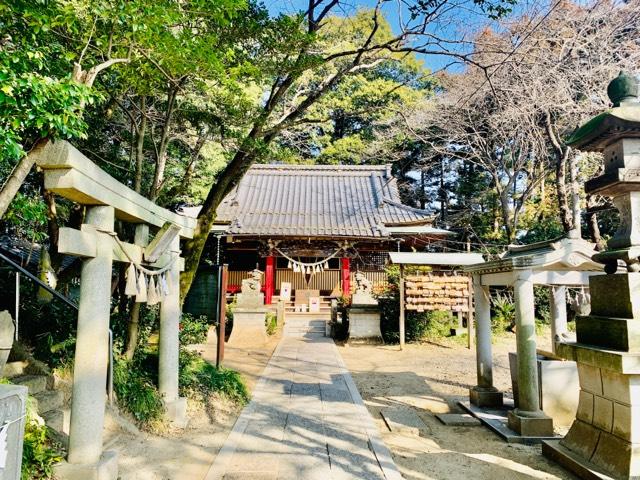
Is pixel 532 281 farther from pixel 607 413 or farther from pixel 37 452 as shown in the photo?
pixel 37 452

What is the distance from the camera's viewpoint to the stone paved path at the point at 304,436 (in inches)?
136

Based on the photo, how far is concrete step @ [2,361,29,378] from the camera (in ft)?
12.7

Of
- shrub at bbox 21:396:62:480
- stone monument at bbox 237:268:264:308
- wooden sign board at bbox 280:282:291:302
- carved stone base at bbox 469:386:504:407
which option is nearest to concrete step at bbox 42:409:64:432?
shrub at bbox 21:396:62:480

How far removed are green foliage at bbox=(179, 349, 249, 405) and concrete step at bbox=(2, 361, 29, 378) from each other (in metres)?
1.78

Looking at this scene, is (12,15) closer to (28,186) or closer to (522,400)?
(28,186)

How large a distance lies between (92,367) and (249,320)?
25.3ft

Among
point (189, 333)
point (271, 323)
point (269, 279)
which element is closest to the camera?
point (189, 333)

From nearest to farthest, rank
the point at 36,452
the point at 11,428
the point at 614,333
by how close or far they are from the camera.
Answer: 1. the point at 11,428
2. the point at 36,452
3. the point at 614,333

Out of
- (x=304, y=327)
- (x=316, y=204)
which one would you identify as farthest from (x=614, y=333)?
(x=316, y=204)

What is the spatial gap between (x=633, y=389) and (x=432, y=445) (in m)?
2.09

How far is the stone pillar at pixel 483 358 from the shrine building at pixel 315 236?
10217 millimetres

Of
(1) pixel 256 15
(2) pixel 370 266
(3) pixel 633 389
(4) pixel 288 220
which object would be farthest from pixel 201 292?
(3) pixel 633 389

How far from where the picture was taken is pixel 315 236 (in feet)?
52.7

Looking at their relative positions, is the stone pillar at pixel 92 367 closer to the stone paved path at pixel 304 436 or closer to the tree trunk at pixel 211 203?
the stone paved path at pixel 304 436
